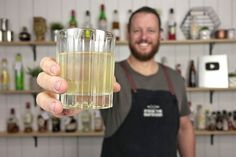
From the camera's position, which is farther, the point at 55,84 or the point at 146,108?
the point at 146,108

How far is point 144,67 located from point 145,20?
0.26m

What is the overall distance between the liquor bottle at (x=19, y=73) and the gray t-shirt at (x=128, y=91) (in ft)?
3.98

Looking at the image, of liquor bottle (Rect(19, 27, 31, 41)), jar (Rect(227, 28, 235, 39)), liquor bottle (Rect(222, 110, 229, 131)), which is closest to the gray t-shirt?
liquor bottle (Rect(222, 110, 229, 131))

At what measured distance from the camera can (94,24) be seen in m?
2.61

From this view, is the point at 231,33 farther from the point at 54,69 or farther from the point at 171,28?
the point at 54,69

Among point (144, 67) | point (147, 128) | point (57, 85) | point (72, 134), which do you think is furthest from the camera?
point (72, 134)

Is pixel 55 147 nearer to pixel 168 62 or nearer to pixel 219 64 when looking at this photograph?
pixel 168 62

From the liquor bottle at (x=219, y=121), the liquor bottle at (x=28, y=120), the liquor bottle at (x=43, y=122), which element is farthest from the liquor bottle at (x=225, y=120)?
the liquor bottle at (x=28, y=120)

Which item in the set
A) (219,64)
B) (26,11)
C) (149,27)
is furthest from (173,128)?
(26,11)

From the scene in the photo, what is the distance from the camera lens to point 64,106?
568 millimetres

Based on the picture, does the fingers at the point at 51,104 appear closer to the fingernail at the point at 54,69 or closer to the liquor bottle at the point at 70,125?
the fingernail at the point at 54,69

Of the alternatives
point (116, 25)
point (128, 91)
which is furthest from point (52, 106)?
point (116, 25)

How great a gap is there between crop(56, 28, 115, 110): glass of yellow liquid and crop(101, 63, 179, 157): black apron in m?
0.95

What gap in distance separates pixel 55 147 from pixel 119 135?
4.29ft
